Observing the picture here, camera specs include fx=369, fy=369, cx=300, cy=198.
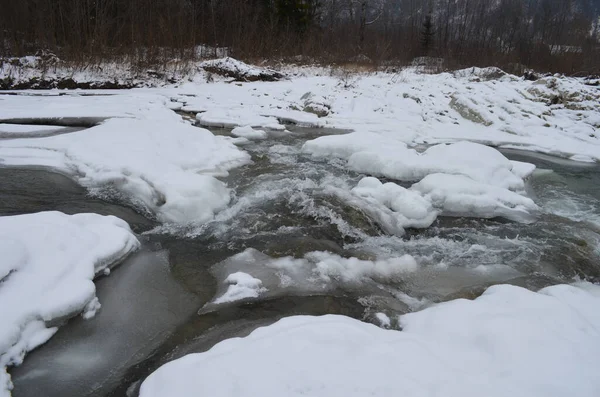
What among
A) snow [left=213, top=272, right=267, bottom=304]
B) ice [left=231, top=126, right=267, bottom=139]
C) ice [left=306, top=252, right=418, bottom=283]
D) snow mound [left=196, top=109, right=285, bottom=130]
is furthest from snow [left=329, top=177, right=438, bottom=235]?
snow mound [left=196, top=109, right=285, bottom=130]

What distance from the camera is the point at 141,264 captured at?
304 centimetres

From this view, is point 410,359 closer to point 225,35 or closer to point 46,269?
point 46,269

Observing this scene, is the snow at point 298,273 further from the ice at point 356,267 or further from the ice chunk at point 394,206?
the ice chunk at point 394,206

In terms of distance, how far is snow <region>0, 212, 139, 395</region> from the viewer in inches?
83.0

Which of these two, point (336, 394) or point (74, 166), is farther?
point (74, 166)

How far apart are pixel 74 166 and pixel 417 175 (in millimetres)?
4703

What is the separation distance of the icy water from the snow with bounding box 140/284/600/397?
381 mm

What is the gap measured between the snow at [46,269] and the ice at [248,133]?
4.56 metres

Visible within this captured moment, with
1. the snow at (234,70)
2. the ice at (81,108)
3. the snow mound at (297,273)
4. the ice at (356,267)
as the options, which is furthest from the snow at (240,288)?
the snow at (234,70)

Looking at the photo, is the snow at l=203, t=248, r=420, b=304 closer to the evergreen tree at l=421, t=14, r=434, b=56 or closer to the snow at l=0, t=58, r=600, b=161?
the snow at l=0, t=58, r=600, b=161

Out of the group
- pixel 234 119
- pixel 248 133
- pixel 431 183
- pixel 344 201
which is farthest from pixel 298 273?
pixel 234 119

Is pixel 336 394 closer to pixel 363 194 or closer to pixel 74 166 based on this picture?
pixel 363 194

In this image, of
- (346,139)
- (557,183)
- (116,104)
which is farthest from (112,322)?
(116,104)

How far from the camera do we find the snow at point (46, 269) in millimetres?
2107
